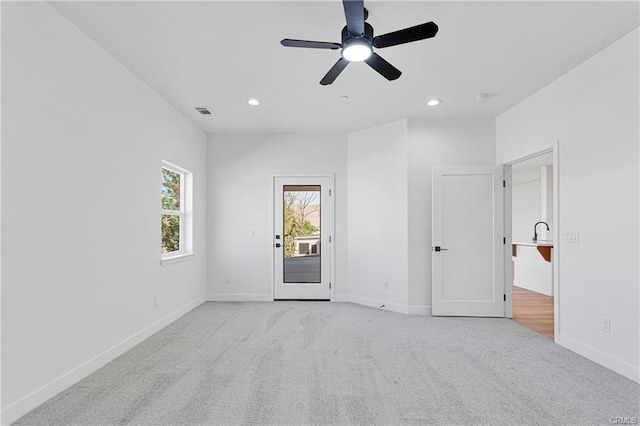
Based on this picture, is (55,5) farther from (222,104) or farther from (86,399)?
(86,399)

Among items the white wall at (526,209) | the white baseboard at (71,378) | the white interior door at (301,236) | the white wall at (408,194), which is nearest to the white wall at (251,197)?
the white interior door at (301,236)

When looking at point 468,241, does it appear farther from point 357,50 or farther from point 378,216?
point 357,50

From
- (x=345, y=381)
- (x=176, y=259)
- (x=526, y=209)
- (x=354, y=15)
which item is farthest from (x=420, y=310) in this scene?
(x=526, y=209)

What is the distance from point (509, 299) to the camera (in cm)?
441

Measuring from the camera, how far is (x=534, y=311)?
4750 mm

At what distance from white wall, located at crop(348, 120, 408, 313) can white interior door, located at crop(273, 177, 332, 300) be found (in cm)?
41

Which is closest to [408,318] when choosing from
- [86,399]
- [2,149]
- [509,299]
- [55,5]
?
[509,299]

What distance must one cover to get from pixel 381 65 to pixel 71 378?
319cm

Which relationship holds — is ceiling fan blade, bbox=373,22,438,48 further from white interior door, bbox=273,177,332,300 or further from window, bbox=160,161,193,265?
white interior door, bbox=273,177,332,300

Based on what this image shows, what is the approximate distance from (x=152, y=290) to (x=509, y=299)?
4316mm

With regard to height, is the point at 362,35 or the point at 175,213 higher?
the point at 362,35

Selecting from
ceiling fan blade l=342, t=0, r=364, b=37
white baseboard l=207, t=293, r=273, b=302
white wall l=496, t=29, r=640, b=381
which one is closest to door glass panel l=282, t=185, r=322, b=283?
white baseboard l=207, t=293, r=273, b=302

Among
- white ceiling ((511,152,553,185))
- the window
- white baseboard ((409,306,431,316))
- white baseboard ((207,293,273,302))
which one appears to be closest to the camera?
the window

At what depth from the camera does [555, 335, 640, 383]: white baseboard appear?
2607mm
